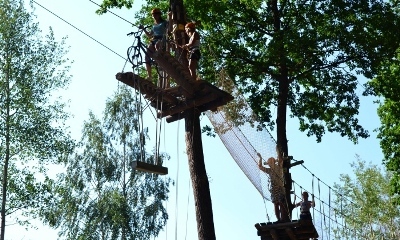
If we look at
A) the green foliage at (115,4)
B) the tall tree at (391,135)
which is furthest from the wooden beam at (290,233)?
the tall tree at (391,135)

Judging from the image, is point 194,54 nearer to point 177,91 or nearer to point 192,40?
point 192,40

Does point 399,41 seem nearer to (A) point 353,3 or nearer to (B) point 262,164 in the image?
(A) point 353,3

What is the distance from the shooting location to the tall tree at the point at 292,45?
565 inches

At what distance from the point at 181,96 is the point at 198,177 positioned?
46.3 inches

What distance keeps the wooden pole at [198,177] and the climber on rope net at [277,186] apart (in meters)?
0.82

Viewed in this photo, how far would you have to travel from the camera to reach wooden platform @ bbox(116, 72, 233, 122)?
30.9 ft

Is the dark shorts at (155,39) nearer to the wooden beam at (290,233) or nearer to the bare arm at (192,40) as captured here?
the bare arm at (192,40)

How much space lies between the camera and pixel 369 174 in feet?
101

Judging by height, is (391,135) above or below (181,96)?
above

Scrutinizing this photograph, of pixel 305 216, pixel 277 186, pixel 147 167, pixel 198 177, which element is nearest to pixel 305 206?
pixel 305 216

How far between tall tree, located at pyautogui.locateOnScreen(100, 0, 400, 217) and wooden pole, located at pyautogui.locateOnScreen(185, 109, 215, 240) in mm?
3664

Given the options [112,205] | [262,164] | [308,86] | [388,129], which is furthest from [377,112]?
[262,164]

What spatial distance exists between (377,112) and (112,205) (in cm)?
795

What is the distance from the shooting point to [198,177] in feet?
34.1
